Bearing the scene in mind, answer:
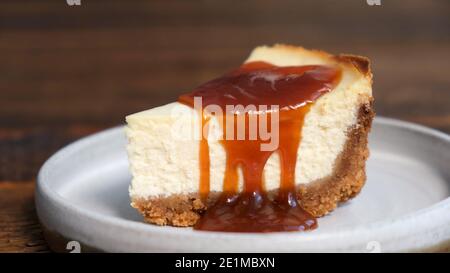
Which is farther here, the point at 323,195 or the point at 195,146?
the point at 323,195

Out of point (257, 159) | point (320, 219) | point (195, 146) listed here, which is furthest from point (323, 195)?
point (195, 146)

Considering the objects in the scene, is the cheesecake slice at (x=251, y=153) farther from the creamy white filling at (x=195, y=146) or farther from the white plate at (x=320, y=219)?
the white plate at (x=320, y=219)

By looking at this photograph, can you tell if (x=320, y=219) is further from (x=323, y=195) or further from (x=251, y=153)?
(x=251, y=153)

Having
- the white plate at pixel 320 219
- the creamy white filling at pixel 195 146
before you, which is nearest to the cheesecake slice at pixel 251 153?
the creamy white filling at pixel 195 146

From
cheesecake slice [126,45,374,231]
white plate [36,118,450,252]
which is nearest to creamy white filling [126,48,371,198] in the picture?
cheesecake slice [126,45,374,231]

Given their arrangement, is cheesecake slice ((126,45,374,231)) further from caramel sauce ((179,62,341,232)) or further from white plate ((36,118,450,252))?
white plate ((36,118,450,252))

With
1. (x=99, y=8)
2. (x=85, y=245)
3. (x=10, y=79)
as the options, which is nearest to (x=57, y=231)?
(x=85, y=245)

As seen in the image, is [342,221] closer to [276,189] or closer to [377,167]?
[276,189]
